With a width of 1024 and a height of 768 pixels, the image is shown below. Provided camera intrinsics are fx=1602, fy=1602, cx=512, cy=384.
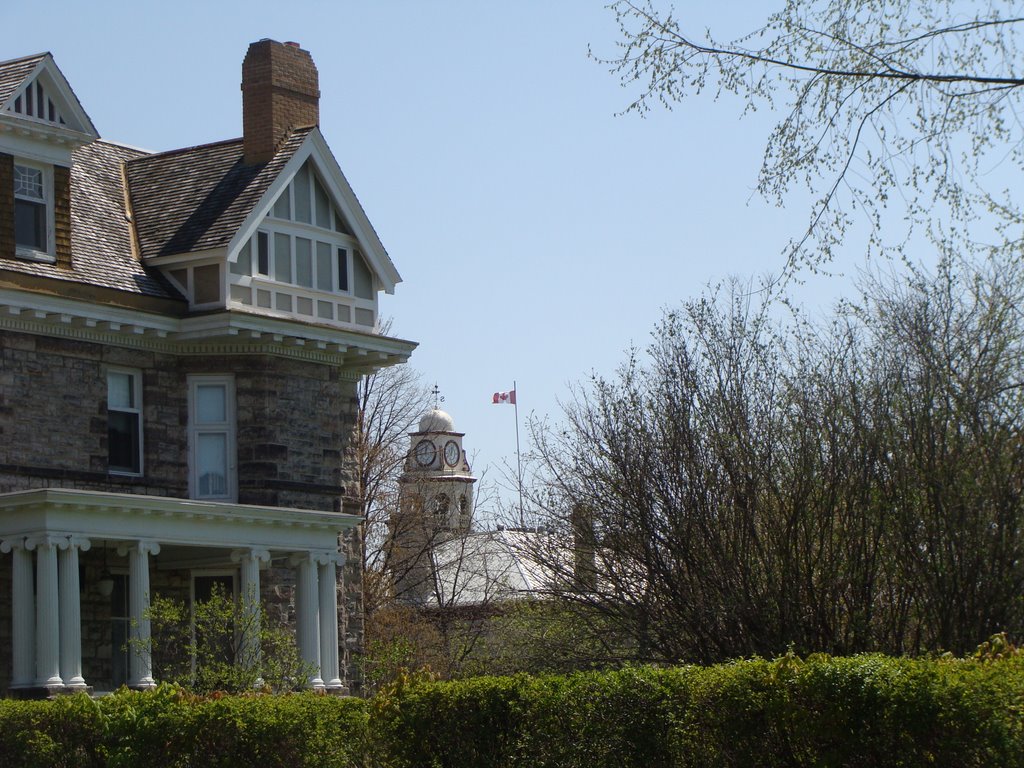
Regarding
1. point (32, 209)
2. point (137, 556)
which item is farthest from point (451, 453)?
point (137, 556)

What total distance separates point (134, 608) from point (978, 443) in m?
12.0

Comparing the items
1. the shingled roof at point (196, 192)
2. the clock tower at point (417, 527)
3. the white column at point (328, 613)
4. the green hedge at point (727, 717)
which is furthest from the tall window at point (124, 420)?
the clock tower at point (417, 527)

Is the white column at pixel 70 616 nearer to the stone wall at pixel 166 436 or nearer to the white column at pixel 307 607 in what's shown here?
the stone wall at pixel 166 436

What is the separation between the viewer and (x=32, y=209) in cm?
2436

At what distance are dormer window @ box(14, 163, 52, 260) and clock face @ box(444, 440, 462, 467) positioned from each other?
2469 inches

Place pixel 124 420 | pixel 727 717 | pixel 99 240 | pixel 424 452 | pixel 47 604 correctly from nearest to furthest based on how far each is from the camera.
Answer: pixel 727 717 → pixel 47 604 → pixel 124 420 → pixel 99 240 → pixel 424 452

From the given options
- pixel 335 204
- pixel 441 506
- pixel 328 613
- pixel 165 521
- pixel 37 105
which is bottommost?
pixel 328 613

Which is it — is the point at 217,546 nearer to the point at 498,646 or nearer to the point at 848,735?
the point at 498,646

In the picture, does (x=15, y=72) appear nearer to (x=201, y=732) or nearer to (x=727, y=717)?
(x=201, y=732)

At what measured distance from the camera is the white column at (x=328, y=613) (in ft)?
84.3

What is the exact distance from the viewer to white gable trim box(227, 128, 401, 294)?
25.8m

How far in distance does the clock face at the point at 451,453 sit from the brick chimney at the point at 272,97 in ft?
195

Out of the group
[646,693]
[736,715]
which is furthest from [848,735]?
[646,693]

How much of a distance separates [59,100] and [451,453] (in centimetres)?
6406
